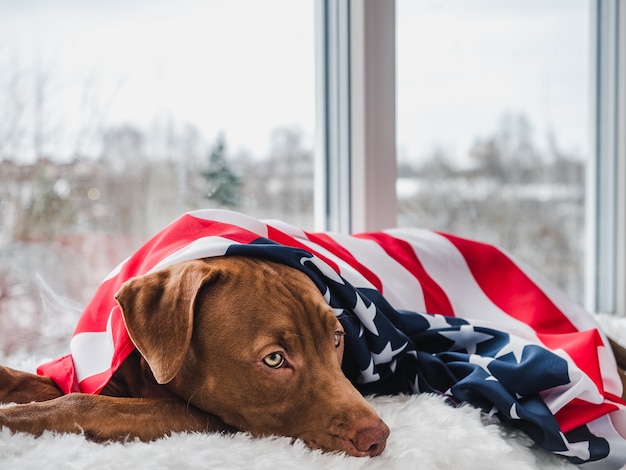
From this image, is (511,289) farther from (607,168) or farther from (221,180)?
(607,168)

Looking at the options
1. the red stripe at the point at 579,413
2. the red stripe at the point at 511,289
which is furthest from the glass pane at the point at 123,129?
the red stripe at the point at 579,413

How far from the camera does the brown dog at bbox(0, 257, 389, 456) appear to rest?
106cm

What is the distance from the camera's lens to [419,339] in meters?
1.44

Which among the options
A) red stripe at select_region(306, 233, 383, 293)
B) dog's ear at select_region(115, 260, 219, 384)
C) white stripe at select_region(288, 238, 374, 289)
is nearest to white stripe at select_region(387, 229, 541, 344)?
red stripe at select_region(306, 233, 383, 293)

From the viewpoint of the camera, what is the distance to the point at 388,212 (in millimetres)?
2271

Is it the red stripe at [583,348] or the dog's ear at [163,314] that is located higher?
the dog's ear at [163,314]

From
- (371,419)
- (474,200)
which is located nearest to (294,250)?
(371,419)

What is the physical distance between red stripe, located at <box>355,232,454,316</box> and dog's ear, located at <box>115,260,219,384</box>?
0.62 metres

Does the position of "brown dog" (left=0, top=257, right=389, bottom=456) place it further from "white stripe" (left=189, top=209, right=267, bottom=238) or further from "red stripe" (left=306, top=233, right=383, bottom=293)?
"red stripe" (left=306, top=233, right=383, bottom=293)

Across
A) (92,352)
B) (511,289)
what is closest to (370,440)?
(92,352)

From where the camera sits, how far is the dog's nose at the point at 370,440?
1.06 meters

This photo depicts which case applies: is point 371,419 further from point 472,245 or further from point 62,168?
point 62,168

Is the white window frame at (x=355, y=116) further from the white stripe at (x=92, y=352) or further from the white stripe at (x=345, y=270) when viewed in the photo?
the white stripe at (x=92, y=352)

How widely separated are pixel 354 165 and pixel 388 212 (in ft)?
0.60
